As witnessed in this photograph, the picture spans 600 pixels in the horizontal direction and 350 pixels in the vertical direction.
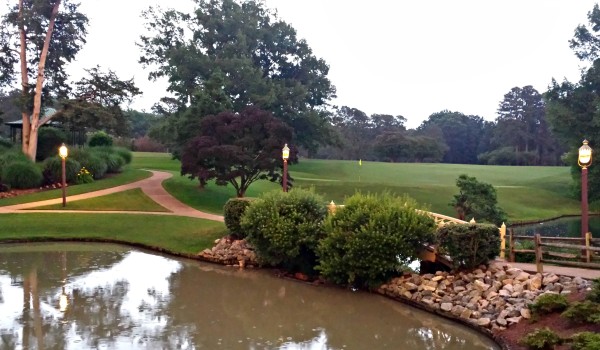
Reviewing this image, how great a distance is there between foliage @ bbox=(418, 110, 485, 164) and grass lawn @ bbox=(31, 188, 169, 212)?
64.9 metres

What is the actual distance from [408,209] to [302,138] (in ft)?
98.1

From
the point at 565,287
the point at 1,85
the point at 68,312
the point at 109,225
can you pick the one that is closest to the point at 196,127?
the point at 109,225

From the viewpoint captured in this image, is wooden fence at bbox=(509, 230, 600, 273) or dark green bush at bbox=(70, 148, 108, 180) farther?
dark green bush at bbox=(70, 148, 108, 180)

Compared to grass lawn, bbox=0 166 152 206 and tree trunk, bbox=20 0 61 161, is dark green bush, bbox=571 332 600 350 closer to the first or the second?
grass lawn, bbox=0 166 152 206

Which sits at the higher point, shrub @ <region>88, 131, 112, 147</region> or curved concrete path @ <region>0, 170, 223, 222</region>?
shrub @ <region>88, 131, 112, 147</region>

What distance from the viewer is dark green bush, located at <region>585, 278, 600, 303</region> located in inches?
408

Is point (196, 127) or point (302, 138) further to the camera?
point (302, 138)

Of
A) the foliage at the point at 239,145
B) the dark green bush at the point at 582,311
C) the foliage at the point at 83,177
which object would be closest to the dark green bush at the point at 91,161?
the foliage at the point at 83,177

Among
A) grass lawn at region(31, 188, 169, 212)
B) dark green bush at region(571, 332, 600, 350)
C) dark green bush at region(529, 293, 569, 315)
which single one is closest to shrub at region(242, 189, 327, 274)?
dark green bush at region(529, 293, 569, 315)

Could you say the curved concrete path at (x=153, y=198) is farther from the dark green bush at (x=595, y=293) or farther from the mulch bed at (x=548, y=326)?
the dark green bush at (x=595, y=293)

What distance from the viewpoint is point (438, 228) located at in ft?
48.3

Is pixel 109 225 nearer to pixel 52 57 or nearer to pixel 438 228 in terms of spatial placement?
pixel 438 228

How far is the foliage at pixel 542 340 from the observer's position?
9578mm

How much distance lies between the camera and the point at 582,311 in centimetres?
1006
